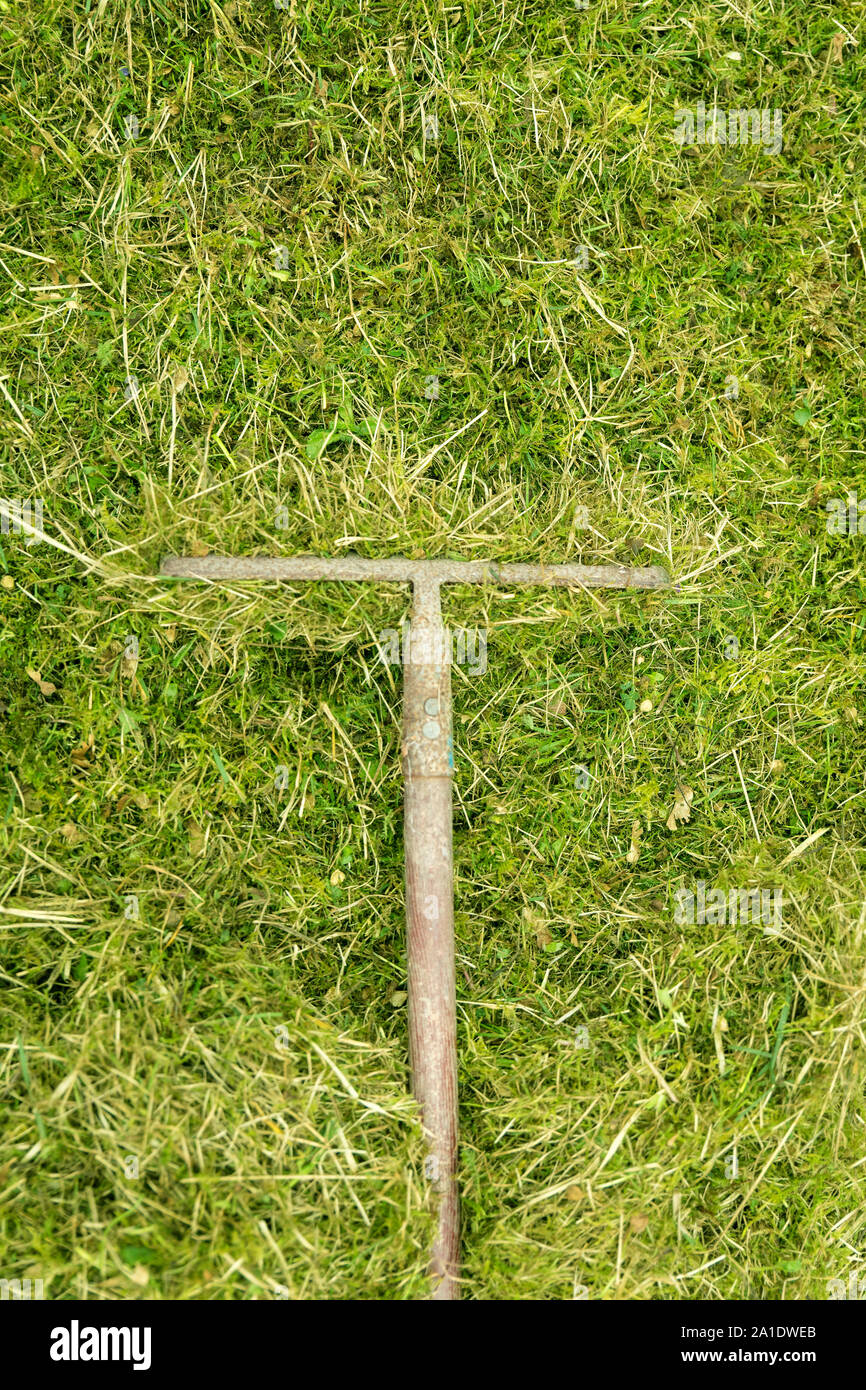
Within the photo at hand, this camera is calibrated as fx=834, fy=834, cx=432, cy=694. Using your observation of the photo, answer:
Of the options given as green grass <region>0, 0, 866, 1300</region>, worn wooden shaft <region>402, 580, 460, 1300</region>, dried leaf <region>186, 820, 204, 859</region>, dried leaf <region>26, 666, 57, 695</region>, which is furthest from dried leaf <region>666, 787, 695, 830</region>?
dried leaf <region>26, 666, 57, 695</region>

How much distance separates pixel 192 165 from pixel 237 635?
71.4 inches

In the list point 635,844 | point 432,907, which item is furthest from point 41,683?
point 635,844

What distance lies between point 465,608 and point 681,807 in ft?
3.88

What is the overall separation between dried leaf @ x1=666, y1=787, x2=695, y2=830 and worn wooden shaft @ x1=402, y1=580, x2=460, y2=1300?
954mm

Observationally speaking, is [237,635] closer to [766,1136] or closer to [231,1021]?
[231,1021]

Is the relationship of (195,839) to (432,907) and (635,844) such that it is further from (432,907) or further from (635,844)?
(635,844)

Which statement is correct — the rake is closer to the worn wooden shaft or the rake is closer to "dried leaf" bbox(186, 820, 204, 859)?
the worn wooden shaft

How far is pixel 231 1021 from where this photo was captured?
2889 mm

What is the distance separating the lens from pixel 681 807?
10.9ft

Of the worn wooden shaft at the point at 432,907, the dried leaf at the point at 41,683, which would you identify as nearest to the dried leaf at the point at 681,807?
the worn wooden shaft at the point at 432,907

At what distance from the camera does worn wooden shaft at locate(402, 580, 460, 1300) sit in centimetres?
287

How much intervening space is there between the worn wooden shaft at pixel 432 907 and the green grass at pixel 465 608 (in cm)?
10
